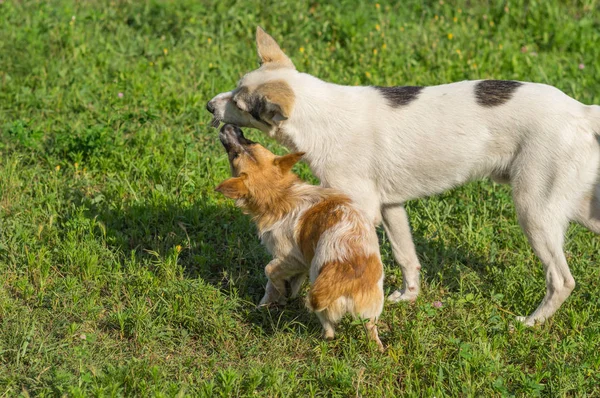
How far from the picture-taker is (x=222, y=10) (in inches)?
367

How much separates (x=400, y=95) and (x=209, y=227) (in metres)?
1.91

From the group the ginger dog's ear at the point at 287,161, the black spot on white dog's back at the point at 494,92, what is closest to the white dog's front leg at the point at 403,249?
the ginger dog's ear at the point at 287,161

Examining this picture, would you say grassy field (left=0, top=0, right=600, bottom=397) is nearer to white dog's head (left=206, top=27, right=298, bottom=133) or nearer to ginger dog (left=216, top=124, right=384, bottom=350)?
ginger dog (left=216, top=124, right=384, bottom=350)

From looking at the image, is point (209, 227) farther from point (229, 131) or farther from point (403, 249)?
point (403, 249)

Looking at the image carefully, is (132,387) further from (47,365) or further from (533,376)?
(533,376)

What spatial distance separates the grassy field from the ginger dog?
1.11ft

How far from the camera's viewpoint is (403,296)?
587 cm

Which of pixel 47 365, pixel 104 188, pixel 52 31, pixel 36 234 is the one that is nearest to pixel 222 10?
pixel 52 31

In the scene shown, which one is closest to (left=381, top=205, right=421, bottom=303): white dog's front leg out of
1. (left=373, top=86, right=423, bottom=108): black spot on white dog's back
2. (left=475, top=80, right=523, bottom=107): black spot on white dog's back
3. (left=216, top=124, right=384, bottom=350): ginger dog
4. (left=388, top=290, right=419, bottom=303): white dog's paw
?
(left=388, top=290, right=419, bottom=303): white dog's paw

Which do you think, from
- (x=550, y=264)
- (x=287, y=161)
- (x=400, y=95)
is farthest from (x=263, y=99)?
(x=550, y=264)

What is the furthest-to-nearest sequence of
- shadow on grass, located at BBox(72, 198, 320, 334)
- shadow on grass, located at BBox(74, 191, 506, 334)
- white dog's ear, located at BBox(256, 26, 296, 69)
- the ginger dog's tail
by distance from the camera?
shadow on grass, located at BBox(74, 191, 506, 334) < white dog's ear, located at BBox(256, 26, 296, 69) < shadow on grass, located at BBox(72, 198, 320, 334) < the ginger dog's tail

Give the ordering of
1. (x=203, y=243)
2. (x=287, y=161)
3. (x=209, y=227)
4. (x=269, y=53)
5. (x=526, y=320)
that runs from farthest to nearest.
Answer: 1. (x=209, y=227)
2. (x=203, y=243)
3. (x=269, y=53)
4. (x=526, y=320)
5. (x=287, y=161)

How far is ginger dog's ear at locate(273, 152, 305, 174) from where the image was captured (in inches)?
205

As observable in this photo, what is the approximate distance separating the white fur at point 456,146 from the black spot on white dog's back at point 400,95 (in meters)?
0.04
